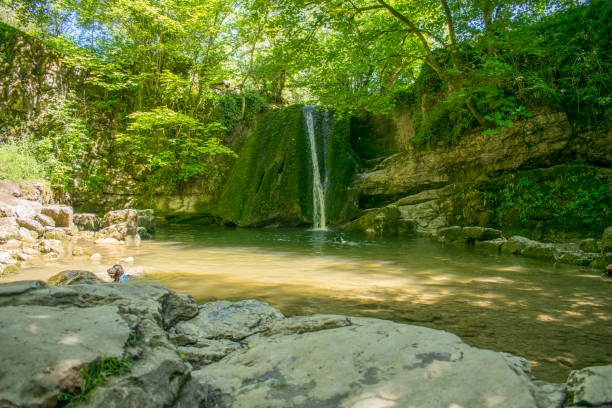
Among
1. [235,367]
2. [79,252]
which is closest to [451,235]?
[235,367]

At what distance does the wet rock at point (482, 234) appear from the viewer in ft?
28.3

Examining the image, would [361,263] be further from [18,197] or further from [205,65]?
[205,65]

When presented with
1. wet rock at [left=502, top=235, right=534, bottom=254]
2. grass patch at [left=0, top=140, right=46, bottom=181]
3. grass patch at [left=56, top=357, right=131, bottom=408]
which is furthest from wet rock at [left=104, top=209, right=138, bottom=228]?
grass patch at [left=56, top=357, right=131, bottom=408]

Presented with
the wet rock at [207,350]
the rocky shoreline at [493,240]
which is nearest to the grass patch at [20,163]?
the rocky shoreline at [493,240]

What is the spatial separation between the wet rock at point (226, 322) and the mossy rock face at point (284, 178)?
10.7m

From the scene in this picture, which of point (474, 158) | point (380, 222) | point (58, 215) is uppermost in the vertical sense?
point (474, 158)

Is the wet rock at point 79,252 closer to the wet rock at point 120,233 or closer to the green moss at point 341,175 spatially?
the wet rock at point 120,233

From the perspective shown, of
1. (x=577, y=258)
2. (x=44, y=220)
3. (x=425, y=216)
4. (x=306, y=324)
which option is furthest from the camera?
(x=425, y=216)

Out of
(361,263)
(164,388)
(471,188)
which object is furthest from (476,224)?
(164,388)

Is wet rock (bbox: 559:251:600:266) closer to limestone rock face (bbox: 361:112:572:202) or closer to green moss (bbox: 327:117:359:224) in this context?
limestone rock face (bbox: 361:112:572:202)

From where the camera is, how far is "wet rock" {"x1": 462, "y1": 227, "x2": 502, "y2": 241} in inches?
340

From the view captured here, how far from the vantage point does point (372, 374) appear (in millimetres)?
1724

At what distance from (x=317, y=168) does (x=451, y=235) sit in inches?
280

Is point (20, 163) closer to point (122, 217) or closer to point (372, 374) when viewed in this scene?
point (122, 217)
